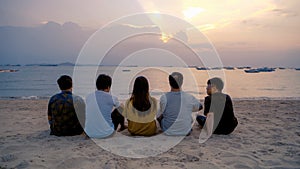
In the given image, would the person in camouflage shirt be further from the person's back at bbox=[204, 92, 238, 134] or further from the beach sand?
the person's back at bbox=[204, 92, 238, 134]

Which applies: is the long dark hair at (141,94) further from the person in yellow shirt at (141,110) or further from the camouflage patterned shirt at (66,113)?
the camouflage patterned shirt at (66,113)

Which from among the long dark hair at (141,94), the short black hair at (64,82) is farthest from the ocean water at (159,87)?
the long dark hair at (141,94)

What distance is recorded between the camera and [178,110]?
15.8 ft

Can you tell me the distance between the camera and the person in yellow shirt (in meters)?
4.49

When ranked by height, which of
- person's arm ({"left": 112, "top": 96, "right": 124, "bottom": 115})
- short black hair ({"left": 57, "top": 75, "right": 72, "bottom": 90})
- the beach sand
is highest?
short black hair ({"left": 57, "top": 75, "right": 72, "bottom": 90})

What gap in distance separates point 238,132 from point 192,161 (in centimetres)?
222

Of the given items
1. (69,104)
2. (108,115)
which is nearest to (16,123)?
(69,104)

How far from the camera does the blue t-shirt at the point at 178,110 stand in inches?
190

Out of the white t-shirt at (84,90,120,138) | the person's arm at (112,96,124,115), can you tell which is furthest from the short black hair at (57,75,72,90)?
the person's arm at (112,96,124,115)

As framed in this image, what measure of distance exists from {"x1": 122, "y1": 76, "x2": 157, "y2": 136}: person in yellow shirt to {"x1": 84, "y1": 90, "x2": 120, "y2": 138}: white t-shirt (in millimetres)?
370

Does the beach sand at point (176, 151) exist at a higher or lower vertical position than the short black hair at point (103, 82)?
lower

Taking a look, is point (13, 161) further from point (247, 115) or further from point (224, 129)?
point (247, 115)

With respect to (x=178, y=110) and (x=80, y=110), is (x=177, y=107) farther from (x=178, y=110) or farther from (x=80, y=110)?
(x=80, y=110)

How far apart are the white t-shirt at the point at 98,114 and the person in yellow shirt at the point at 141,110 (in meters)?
0.37
